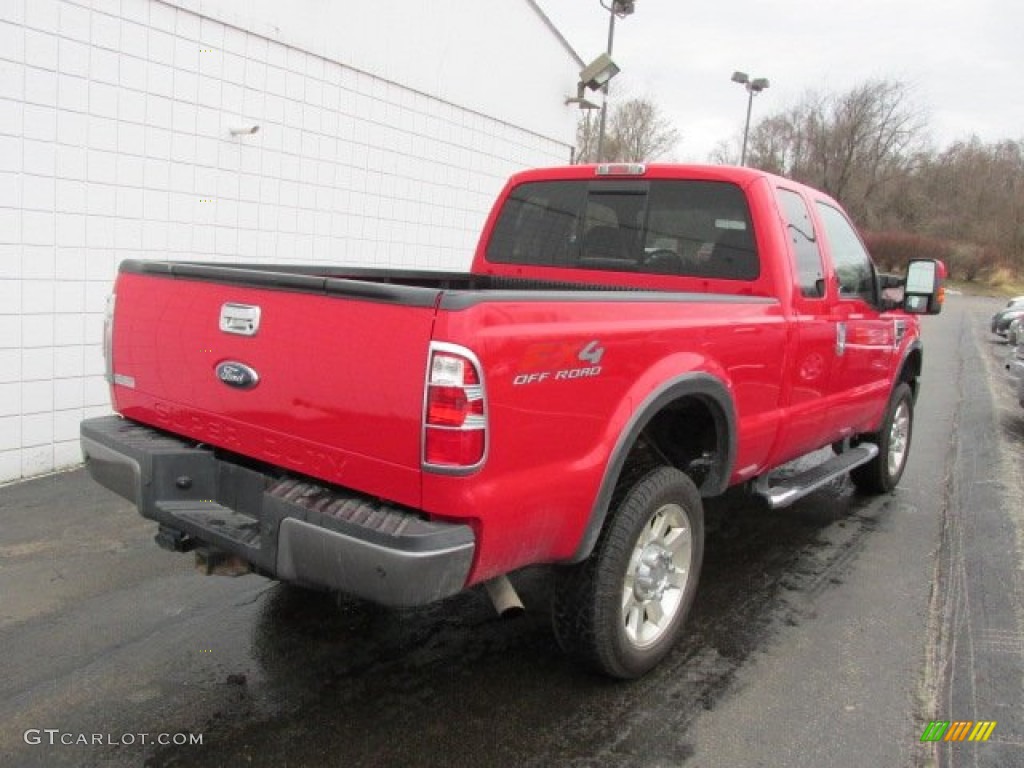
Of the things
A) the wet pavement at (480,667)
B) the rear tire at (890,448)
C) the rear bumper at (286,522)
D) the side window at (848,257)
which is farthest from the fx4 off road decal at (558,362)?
the rear tire at (890,448)

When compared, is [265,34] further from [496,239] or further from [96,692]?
[96,692]

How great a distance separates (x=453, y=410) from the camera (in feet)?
7.36

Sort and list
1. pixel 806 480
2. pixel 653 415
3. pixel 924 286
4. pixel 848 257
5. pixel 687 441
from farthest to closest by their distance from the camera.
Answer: pixel 924 286 → pixel 848 257 → pixel 806 480 → pixel 687 441 → pixel 653 415

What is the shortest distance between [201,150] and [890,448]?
5656 mm

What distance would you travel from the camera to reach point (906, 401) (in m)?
6.16

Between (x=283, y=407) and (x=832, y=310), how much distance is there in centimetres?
307

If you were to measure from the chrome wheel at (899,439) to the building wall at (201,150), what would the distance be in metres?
5.03

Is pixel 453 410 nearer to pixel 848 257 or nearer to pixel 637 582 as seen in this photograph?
pixel 637 582

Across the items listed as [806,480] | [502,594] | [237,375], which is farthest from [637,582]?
[806,480]

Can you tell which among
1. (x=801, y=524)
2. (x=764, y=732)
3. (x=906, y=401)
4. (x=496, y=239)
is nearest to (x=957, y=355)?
(x=906, y=401)

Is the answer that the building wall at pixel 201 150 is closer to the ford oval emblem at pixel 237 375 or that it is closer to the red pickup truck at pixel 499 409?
the red pickup truck at pixel 499 409

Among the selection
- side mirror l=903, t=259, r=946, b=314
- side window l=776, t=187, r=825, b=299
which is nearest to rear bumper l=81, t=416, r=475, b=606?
side window l=776, t=187, r=825, b=299

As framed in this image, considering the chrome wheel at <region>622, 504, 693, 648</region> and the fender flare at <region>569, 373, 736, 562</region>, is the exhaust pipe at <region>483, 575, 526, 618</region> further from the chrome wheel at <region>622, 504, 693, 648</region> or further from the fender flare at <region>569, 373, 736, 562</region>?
the chrome wheel at <region>622, 504, 693, 648</region>

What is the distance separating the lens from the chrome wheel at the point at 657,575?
10.3 feet
